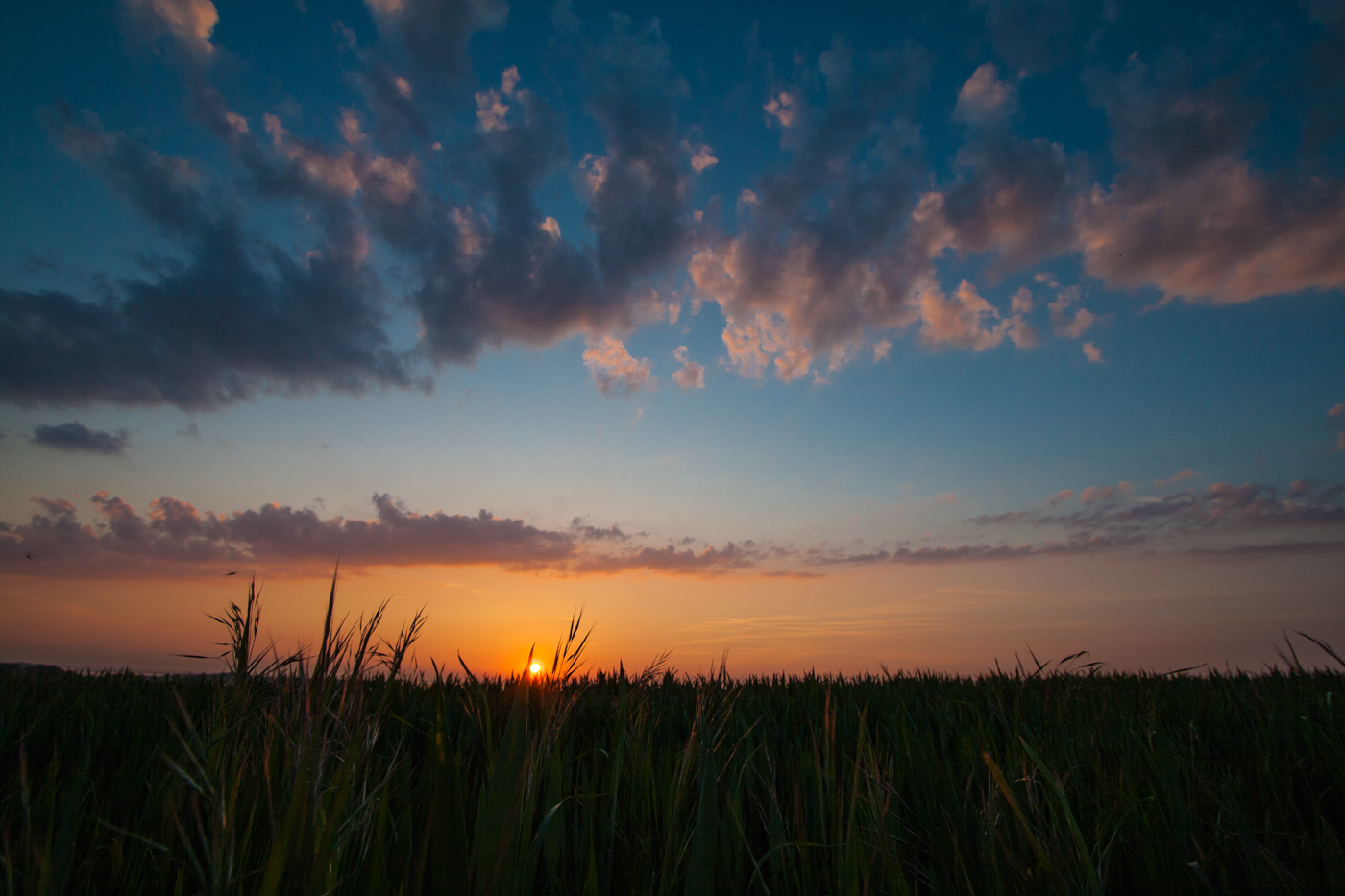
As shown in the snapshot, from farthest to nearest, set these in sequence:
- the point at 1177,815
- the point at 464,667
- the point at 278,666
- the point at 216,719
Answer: the point at 464,667, the point at 1177,815, the point at 216,719, the point at 278,666

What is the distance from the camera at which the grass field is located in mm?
1038

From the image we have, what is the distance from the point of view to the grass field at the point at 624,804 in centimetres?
104

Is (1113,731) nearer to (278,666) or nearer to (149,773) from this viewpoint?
(278,666)

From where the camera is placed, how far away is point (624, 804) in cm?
180

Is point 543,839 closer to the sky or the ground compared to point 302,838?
closer to the ground

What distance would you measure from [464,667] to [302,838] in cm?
163

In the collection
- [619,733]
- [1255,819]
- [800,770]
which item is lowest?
[1255,819]

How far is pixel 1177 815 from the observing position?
173 centimetres

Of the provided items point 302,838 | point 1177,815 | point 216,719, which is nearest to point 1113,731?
point 1177,815

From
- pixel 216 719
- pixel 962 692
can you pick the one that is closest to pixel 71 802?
pixel 216 719

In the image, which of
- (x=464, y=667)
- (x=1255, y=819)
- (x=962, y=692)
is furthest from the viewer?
(x=962, y=692)

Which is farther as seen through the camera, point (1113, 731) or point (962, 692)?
point (962, 692)

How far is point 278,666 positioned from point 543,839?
26.0 inches

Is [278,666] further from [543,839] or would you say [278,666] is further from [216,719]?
[543,839]
